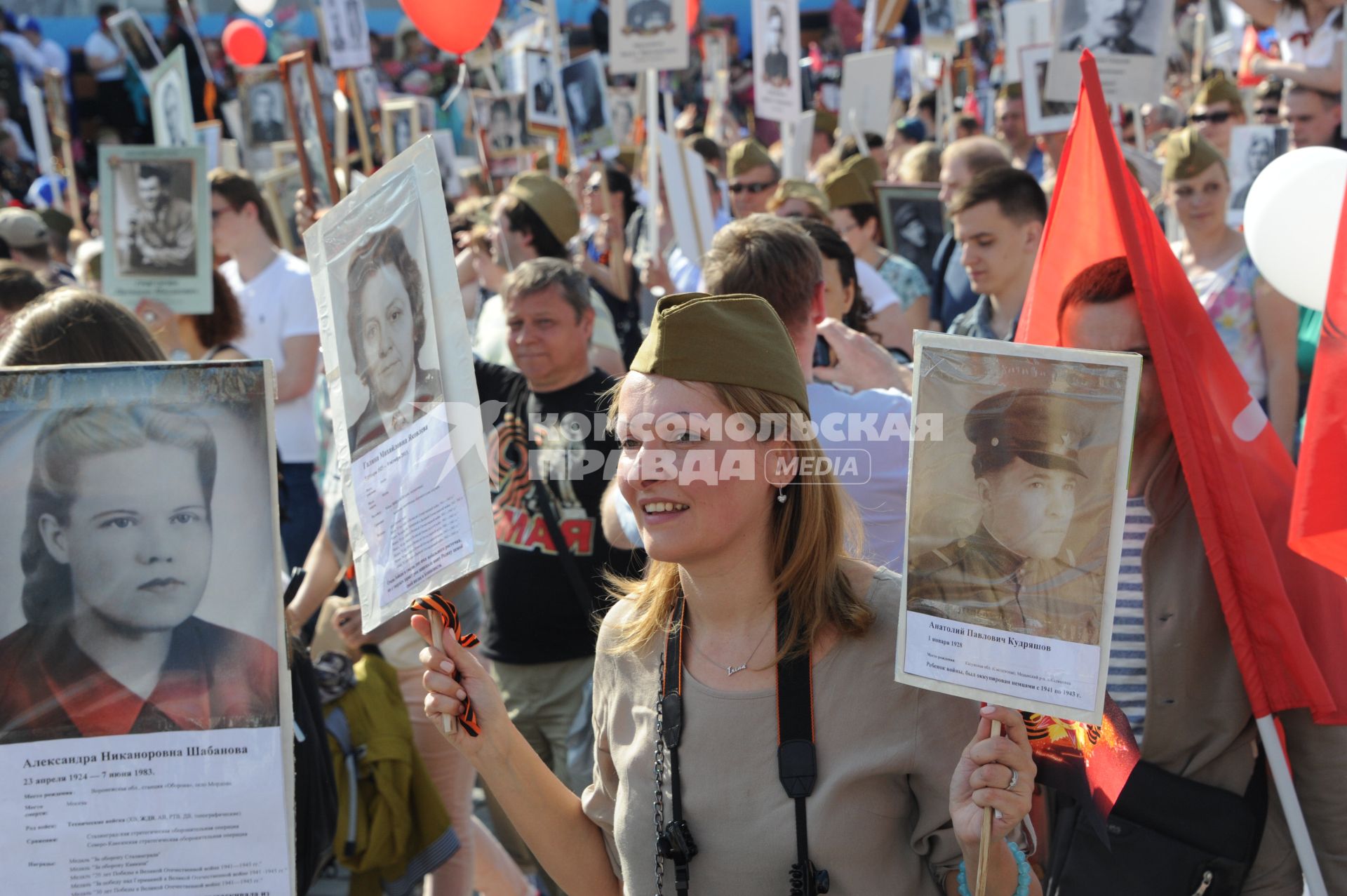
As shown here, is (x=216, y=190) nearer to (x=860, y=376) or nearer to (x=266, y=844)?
(x=860, y=376)

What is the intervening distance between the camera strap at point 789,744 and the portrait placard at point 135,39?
9836mm

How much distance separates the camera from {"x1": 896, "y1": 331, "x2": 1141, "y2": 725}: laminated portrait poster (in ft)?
6.07

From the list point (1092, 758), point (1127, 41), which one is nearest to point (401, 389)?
point (1092, 758)

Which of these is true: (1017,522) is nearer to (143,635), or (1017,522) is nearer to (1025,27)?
(143,635)

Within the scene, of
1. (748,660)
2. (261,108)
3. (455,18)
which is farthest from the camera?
(261,108)

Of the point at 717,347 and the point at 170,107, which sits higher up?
the point at 170,107

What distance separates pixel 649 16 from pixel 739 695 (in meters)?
5.60

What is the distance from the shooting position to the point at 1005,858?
77.5 inches

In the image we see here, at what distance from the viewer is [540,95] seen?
9570 millimetres

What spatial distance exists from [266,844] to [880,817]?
942 mm

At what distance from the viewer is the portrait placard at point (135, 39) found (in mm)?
10539

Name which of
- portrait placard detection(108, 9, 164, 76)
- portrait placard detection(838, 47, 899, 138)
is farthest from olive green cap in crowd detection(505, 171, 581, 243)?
portrait placard detection(108, 9, 164, 76)

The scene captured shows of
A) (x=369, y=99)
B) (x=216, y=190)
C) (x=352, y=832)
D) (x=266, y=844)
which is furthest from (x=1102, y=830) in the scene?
(x=369, y=99)

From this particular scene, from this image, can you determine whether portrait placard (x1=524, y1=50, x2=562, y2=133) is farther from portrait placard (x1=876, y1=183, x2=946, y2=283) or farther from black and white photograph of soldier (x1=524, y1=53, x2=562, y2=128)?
portrait placard (x1=876, y1=183, x2=946, y2=283)
